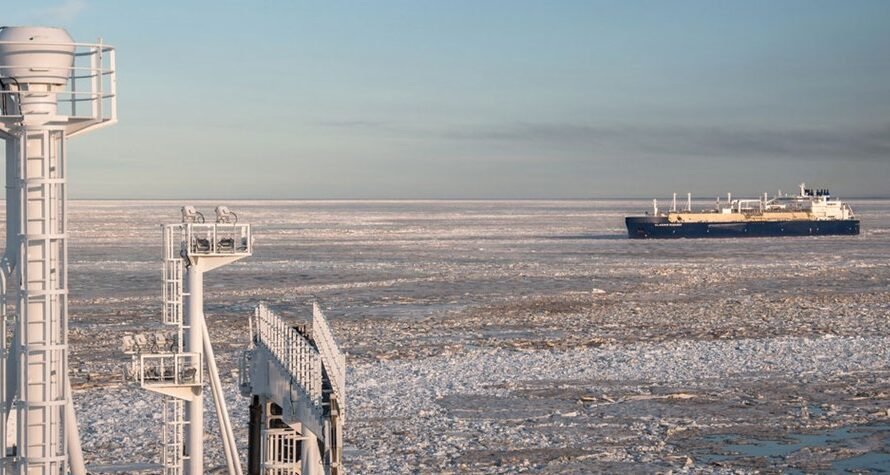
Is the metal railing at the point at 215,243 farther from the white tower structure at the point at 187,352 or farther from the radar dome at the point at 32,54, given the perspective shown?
the radar dome at the point at 32,54

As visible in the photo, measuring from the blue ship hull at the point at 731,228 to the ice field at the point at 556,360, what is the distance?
2818 cm

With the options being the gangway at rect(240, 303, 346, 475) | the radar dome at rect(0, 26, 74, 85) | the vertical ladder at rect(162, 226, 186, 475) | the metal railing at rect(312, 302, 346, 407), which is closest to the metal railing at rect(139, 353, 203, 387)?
the vertical ladder at rect(162, 226, 186, 475)

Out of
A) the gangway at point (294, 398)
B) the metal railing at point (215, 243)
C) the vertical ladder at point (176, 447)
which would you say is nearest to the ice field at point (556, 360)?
the gangway at point (294, 398)

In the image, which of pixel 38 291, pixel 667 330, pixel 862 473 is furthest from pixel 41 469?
pixel 667 330

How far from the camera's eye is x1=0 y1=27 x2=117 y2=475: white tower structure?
11.2 meters

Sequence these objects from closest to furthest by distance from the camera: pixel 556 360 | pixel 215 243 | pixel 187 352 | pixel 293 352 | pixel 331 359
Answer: pixel 331 359, pixel 187 352, pixel 215 243, pixel 293 352, pixel 556 360

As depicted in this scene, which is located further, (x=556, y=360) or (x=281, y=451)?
(x=556, y=360)

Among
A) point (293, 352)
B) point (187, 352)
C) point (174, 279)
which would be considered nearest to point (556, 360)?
point (293, 352)

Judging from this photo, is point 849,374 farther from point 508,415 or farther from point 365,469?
point 365,469

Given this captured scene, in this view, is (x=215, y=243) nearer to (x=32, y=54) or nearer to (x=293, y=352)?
Result: (x=293, y=352)

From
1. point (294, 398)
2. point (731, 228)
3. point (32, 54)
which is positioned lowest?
point (294, 398)

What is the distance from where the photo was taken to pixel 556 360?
2623 centimetres

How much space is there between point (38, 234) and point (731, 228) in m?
81.3

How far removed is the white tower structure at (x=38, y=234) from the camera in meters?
11.2
